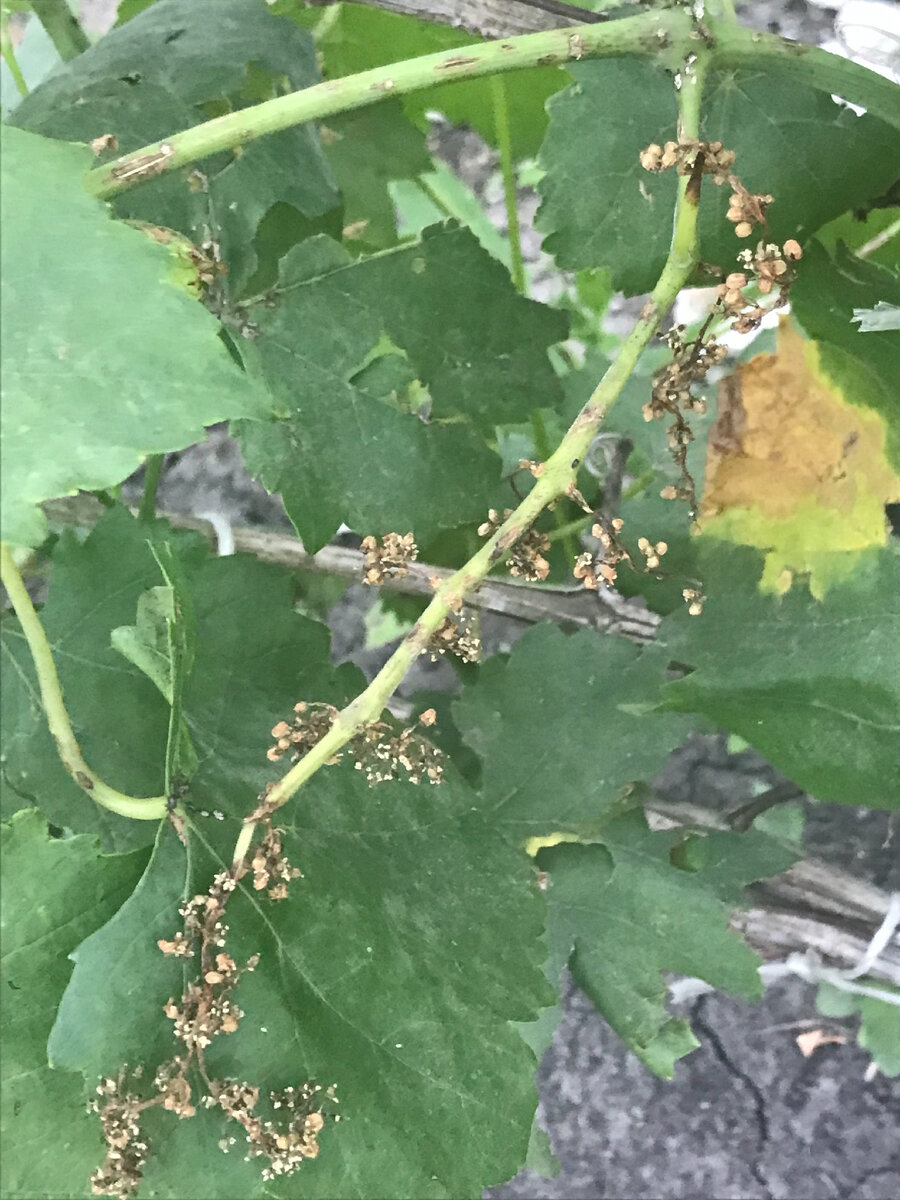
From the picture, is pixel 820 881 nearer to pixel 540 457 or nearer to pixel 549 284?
pixel 540 457

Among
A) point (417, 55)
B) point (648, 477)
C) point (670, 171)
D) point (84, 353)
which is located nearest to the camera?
point (84, 353)

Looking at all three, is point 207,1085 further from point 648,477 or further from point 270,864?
point 648,477

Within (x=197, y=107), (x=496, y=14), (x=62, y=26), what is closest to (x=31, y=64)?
(x=62, y=26)

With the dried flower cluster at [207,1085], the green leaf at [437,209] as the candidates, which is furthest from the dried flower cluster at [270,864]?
the green leaf at [437,209]

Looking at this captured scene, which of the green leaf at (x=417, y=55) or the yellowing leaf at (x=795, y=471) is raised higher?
the green leaf at (x=417, y=55)

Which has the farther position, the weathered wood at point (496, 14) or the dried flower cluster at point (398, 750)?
the weathered wood at point (496, 14)

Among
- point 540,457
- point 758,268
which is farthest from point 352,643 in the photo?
point 758,268

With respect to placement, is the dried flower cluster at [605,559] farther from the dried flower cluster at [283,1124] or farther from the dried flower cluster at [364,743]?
the dried flower cluster at [283,1124]

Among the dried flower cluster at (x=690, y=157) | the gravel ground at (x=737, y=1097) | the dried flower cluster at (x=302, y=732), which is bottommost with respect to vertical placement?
the gravel ground at (x=737, y=1097)
